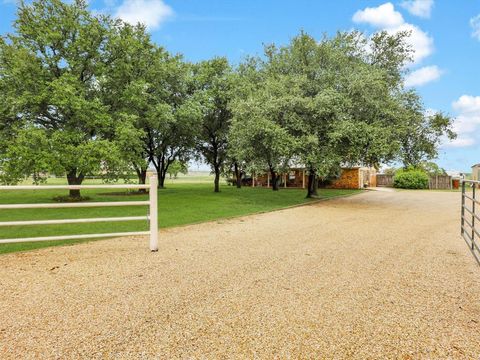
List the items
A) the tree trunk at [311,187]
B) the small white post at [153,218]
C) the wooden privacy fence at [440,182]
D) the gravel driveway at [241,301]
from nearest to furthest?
1. the gravel driveway at [241,301]
2. the small white post at [153,218]
3. the tree trunk at [311,187]
4. the wooden privacy fence at [440,182]

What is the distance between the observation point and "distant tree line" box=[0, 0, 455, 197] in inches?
555

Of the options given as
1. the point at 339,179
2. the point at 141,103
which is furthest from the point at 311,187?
the point at 339,179

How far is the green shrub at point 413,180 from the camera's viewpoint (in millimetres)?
32388

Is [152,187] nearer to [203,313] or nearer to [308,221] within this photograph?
[203,313]

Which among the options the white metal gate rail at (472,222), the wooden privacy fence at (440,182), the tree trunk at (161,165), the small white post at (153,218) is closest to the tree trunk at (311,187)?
the white metal gate rail at (472,222)

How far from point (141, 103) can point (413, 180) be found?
94.7 feet

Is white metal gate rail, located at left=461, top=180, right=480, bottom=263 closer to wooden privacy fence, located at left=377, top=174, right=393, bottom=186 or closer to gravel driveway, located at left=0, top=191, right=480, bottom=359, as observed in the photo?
gravel driveway, located at left=0, top=191, right=480, bottom=359

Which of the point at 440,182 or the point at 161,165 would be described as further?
the point at 440,182

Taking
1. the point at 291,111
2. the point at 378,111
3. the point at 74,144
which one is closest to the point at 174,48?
the point at 74,144

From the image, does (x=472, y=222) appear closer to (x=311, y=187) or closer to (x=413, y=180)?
(x=311, y=187)

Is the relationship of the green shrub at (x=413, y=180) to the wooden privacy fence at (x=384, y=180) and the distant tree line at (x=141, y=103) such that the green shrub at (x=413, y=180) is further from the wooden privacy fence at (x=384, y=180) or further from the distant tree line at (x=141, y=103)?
the distant tree line at (x=141, y=103)

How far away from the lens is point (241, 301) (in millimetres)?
3605

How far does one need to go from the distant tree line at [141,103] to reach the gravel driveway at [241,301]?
8.55 m

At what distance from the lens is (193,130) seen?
2298 cm
